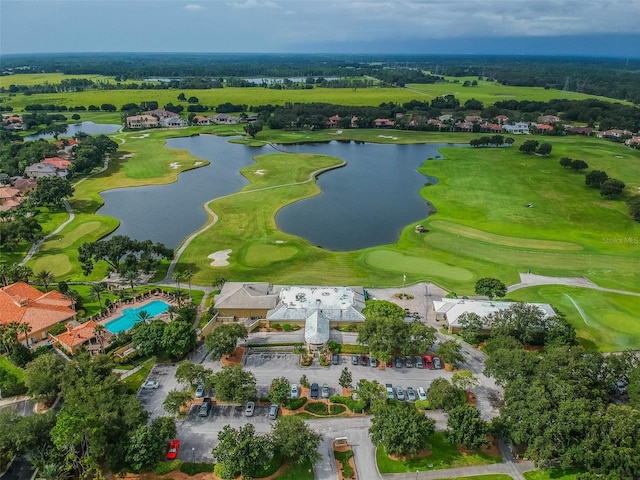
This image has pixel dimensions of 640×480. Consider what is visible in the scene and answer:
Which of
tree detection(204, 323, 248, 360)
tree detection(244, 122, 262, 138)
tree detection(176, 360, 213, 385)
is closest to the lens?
tree detection(176, 360, 213, 385)

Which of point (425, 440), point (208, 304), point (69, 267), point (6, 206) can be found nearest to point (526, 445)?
point (425, 440)

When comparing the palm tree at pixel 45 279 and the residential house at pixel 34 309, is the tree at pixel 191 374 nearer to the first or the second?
the residential house at pixel 34 309

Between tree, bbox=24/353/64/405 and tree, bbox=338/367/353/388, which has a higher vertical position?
tree, bbox=24/353/64/405

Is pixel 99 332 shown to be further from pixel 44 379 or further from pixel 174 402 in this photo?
pixel 174 402

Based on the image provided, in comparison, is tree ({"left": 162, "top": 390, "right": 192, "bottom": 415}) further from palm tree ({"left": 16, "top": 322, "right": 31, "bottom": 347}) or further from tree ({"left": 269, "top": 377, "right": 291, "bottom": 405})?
palm tree ({"left": 16, "top": 322, "right": 31, "bottom": 347})

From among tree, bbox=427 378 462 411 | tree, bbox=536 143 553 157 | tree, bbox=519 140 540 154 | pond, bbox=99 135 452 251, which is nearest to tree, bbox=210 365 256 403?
tree, bbox=427 378 462 411

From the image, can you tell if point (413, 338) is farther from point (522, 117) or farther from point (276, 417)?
point (522, 117)

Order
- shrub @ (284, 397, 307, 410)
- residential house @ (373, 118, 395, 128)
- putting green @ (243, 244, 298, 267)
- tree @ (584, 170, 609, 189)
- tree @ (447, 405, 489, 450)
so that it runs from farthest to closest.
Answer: residential house @ (373, 118, 395, 128), tree @ (584, 170, 609, 189), putting green @ (243, 244, 298, 267), shrub @ (284, 397, 307, 410), tree @ (447, 405, 489, 450)
